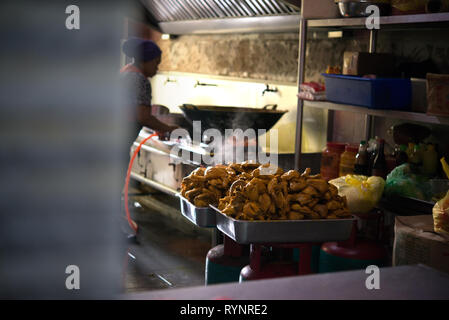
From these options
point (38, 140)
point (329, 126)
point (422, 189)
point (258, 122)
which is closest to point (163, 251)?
point (258, 122)

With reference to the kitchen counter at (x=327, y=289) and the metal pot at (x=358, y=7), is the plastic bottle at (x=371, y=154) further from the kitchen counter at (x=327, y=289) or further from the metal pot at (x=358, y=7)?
the kitchen counter at (x=327, y=289)

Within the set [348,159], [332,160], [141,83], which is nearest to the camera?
[348,159]

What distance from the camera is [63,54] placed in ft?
3.07

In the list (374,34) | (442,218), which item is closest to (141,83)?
(374,34)

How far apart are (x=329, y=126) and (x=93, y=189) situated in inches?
148

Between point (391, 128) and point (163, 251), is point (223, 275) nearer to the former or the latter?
point (391, 128)

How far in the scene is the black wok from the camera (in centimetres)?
417

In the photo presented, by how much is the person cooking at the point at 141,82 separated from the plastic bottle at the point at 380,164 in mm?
1986

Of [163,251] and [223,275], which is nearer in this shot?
[223,275]

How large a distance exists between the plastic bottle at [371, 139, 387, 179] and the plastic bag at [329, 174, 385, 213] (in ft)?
1.52

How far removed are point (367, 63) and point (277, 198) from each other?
1662 mm

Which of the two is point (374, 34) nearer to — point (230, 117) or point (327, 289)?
point (230, 117)

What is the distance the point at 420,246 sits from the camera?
2279 millimetres

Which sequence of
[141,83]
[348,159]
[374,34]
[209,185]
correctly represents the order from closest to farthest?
[209,185] → [348,159] → [374,34] → [141,83]
